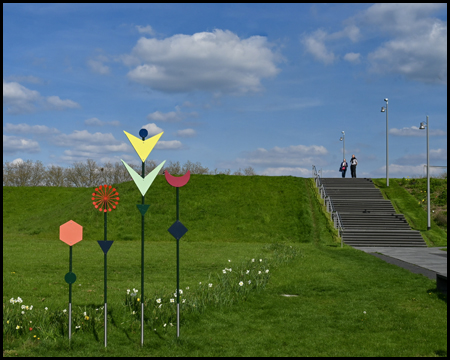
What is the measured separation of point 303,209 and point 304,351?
2321cm

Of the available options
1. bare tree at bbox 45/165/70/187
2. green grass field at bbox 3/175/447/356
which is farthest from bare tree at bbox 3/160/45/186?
green grass field at bbox 3/175/447/356

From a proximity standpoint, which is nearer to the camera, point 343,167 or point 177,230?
point 177,230

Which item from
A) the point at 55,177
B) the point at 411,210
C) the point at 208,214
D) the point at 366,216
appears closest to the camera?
the point at 366,216

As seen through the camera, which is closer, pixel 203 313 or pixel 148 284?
pixel 203 313

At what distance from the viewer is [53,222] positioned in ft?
95.1

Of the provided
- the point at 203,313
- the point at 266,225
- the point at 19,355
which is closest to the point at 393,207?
the point at 266,225

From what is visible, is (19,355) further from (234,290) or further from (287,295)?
(287,295)

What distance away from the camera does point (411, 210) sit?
30344mm

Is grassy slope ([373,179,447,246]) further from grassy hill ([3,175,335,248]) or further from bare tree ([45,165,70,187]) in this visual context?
bare tree ([45,165,70,187])

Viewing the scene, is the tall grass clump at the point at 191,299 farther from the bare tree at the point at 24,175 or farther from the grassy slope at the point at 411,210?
the bare tree at the point at 24,175

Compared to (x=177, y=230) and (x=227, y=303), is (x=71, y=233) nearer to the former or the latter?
(x=177, y=230)

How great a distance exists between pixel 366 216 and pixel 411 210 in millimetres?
4203

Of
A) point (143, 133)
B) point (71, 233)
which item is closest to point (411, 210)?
point (143, 133)

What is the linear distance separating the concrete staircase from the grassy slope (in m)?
0.65
